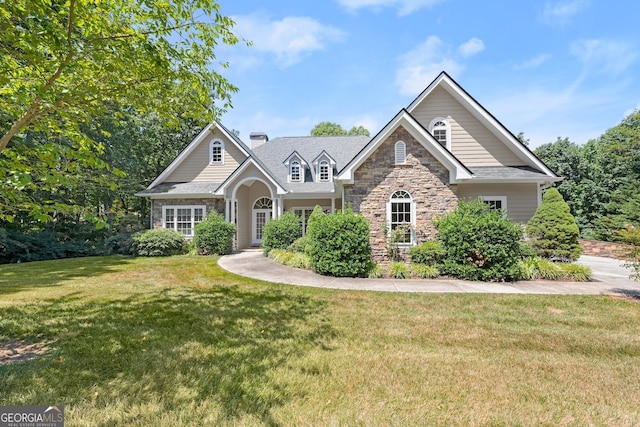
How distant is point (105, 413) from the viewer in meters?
2.86

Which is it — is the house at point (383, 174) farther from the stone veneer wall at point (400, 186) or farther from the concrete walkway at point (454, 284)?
the concrete walkway at point (454, 284)

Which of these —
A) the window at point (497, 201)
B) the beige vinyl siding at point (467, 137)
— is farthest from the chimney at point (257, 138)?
the window at point (497, 201)

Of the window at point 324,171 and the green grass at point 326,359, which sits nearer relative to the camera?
the green grass at point 326,359

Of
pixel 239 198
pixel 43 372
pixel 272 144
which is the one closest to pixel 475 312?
pixel 43 372

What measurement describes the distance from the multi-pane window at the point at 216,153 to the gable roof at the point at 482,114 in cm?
1173

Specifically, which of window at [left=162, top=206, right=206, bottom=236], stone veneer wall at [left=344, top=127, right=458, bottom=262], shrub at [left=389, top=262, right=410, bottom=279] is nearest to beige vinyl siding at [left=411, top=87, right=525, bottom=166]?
stone veneer wall at [left=344, top=127, right=458, bottom=262]

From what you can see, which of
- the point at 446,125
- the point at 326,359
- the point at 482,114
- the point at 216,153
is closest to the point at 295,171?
the point at 216,153

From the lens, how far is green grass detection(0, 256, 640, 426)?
118 inches

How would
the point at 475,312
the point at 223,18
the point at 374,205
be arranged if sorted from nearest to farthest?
the point at 223,18 → the point at 475,312 → the point at 374,205

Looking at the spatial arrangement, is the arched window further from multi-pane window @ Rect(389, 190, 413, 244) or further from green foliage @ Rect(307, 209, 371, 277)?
green foliage @ Rect(307, 209, 371, 277)

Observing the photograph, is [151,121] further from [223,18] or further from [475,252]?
[475,252]

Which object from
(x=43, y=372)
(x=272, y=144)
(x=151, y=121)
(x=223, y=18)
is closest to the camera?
(x=43, y=372)

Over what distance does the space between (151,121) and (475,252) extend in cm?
2742

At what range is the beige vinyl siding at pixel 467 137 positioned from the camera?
1440 centimetres
